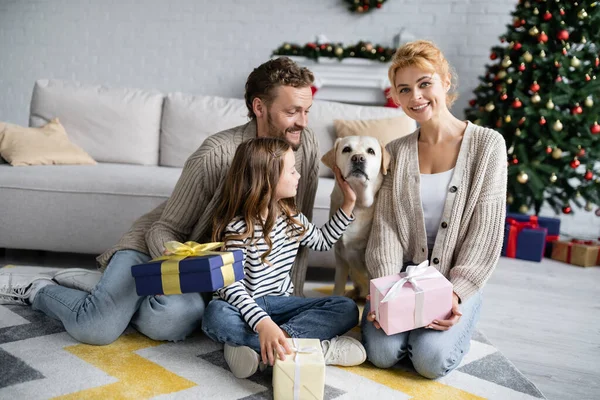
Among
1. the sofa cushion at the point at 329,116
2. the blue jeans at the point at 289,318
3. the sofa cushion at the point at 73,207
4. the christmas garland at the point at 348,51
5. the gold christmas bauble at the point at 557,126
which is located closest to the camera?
the blue jeans at the point at 289,318

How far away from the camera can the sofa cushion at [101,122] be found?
3.32 metres

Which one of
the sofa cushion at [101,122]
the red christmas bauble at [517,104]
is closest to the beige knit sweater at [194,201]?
the sofa cushion at [101,122]

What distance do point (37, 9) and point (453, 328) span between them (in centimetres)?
553

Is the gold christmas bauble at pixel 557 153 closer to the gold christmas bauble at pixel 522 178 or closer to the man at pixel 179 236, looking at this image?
the gold christmas bauble at pixel 522 178

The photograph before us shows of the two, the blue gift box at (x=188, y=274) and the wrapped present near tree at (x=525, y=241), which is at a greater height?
the blue gift box at (x=188, y=274)

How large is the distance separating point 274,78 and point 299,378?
1016 mm

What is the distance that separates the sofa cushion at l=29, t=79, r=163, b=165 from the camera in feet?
10.9

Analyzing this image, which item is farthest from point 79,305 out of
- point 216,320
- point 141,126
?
point 141,126

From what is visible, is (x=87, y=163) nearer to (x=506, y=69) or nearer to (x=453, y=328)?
(x=453, y=328)

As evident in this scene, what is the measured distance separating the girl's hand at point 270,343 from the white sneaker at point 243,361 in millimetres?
31

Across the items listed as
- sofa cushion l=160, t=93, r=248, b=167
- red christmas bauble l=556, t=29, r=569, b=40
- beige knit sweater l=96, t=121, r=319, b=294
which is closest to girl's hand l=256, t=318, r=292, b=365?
beige knit sweater l=96, t=121, r=319, b=294

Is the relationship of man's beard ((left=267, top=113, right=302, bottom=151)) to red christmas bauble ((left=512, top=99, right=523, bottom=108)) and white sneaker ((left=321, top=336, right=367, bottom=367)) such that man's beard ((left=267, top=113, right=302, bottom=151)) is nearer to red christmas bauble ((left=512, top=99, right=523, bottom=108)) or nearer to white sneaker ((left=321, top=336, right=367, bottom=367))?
white sneaker ((left=321, top=336, right=367, bottom=367))

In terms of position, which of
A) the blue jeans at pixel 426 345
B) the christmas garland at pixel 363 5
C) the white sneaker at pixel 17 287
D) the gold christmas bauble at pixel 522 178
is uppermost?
the christmas garland at pixel 363 5

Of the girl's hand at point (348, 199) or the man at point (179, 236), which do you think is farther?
the girl's hand at point (348, 199)
